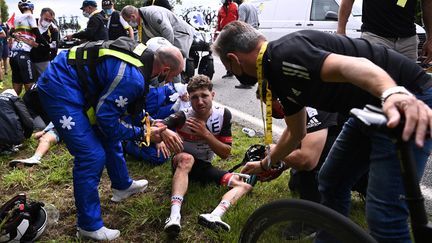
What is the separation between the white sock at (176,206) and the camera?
2851mm

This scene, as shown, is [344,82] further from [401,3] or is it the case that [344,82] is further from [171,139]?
[401,3]

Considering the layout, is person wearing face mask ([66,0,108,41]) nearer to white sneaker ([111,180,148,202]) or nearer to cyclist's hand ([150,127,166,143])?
white sneaker ([111,180,148,202])

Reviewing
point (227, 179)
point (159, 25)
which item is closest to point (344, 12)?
point (227, 179)

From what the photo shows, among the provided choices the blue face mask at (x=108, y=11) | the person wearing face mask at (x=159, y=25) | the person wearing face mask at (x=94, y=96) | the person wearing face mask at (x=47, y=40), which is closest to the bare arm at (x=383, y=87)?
the person wearing face mask at (x=94, y=96)

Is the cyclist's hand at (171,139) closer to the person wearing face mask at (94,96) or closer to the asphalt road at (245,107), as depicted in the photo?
the person wearing face mask at (94,96)

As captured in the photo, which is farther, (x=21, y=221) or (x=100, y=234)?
(x=100, y=234)

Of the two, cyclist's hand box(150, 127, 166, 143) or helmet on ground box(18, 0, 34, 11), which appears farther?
helmet on ground box(18, 0, 34, 11)

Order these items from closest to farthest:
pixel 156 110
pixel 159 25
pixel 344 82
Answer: pixel 344 82
pixel 156 110
pixel 159 25

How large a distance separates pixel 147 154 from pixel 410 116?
3.19 metres

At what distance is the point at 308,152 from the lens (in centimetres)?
264

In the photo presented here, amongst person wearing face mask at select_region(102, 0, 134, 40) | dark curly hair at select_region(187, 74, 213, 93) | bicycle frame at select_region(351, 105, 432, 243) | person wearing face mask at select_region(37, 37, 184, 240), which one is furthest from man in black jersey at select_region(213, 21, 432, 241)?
person wearing face mask at select_region(102, 0, 134, 40)

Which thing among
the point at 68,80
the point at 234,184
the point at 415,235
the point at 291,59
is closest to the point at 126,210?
the point at 234,184

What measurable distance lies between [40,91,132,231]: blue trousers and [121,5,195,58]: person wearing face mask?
2.75 m

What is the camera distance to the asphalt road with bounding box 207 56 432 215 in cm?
344
